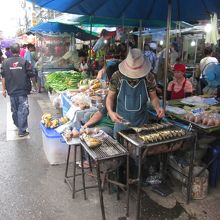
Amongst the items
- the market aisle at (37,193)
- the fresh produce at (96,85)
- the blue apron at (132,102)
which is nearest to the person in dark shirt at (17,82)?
the market aisle at (37,193)

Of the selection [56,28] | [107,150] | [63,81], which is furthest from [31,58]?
[107,150]

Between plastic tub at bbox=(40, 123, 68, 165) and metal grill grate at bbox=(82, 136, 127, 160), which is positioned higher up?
metal grill grate at bbox=(82, 136, 127, 160)

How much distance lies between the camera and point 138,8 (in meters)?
5.43

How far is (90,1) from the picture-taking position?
4.67 meters

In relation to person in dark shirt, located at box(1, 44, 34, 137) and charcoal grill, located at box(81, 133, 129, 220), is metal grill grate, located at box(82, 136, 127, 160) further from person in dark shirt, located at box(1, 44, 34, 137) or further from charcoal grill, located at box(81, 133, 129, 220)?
person in dark shirt, located at box(1, 44, 34, 137)

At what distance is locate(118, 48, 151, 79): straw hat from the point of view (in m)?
3.56

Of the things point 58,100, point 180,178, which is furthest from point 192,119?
point 58,100

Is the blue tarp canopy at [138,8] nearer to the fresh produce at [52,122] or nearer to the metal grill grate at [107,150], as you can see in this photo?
the fresh produce at [52,122]

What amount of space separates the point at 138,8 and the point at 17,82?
9.84ft

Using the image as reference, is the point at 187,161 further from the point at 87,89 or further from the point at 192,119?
the point at 87,89

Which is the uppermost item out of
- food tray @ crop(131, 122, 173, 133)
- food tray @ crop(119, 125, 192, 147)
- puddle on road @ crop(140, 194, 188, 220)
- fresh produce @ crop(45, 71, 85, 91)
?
fresh produce @ crop(45, 71, 85, 91)

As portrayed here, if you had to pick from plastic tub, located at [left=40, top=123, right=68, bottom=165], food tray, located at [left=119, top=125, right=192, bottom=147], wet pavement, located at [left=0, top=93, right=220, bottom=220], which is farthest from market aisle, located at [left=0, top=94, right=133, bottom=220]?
food tray, located at [left=119, top=125, right=192, bottom=147]

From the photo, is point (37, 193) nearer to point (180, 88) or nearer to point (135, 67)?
point (135, 67)

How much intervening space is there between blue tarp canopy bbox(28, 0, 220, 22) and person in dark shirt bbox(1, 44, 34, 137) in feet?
6.31
